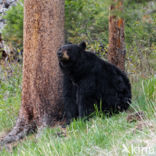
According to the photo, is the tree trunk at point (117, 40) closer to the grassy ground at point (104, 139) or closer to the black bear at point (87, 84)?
the black bear at point (87, 84)

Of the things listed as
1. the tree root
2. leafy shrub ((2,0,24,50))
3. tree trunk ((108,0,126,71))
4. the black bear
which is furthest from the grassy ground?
leafy shrub ((2,0,24,50))

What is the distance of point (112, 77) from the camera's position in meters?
5.85

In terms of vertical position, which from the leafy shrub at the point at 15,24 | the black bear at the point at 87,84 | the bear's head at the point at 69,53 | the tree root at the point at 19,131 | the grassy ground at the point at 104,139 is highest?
the leafy shrub at the point at 15,24

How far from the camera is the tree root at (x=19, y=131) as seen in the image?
5.66 meters

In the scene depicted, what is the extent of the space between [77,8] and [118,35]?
10.6ft

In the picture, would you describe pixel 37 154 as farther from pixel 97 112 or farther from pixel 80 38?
pixel 80 38

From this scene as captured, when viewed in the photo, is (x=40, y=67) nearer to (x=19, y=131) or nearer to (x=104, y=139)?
(x=19, y=131)

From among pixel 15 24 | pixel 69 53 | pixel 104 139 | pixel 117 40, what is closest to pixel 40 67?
pixel 69 53

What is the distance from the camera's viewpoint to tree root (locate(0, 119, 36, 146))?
5656mm

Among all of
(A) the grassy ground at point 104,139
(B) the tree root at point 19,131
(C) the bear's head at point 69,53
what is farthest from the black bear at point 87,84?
(B) the tree root at point 19,131

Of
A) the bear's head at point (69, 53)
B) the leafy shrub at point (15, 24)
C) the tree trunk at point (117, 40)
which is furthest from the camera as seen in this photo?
the leafy shrub at point (15, 24)

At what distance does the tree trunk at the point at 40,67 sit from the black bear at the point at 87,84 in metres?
0.36

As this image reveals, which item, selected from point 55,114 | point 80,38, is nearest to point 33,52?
point 55,114

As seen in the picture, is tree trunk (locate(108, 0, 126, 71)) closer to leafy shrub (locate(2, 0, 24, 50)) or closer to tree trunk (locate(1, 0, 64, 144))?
tree trunk (locate(1, 0, 64, 144))
